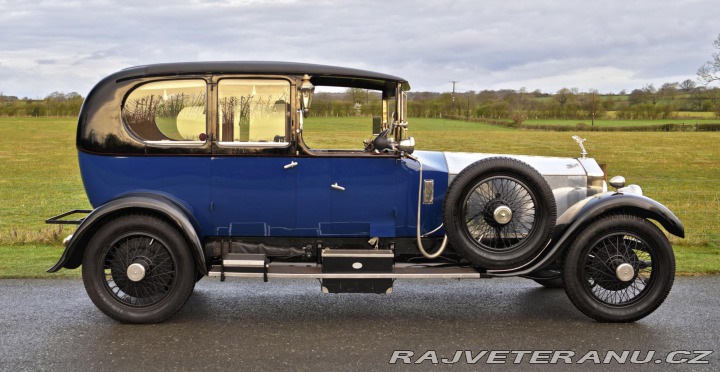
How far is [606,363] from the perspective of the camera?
4348mm

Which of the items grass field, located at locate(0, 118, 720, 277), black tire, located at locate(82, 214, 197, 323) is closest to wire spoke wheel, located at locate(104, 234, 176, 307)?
black tire, located at locate(82, 214, 197, 323)

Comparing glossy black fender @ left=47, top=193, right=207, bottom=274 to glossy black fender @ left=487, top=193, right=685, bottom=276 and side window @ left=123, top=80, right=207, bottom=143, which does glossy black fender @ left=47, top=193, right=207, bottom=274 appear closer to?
side window @ left=123, top=80, right=207, bottom=143

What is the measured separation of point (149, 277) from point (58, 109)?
49570 mm

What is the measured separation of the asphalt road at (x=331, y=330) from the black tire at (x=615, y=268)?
142mm

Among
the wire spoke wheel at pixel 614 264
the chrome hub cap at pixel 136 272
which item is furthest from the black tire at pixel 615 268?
the chrome hub cap at pixel 136 272

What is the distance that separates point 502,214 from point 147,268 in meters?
3.02

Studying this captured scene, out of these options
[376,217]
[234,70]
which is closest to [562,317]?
[376,217]

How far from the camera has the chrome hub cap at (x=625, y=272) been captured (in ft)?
17.4

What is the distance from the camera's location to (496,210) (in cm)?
527

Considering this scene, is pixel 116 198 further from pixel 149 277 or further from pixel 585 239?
pixel 585 239

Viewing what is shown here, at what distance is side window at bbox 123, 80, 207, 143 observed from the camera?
547 cm

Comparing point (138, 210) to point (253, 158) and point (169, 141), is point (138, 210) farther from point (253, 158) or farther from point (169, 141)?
point (253, 158)

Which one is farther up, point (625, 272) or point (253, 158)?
point (253, 158)

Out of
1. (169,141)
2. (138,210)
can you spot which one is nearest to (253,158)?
(169,141)
